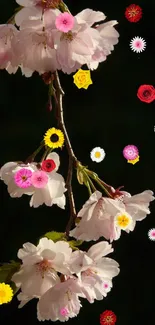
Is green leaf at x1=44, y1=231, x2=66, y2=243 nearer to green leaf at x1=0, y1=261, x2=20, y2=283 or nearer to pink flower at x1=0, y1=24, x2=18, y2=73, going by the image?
green leaf at x1=0, y1=261, x2=20, y2=283

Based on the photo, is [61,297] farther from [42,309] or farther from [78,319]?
[78,319]

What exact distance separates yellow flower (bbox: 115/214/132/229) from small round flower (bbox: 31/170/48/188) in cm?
14

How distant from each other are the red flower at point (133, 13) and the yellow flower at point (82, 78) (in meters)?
0.18

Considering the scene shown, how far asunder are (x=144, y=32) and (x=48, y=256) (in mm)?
649

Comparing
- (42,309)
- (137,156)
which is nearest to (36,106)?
(137,156)

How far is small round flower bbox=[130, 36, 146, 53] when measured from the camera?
52.6 inches

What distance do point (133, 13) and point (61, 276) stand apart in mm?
670

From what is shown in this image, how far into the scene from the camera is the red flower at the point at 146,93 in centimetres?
134

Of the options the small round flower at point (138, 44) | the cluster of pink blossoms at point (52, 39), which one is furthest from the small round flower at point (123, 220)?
the small round flower at point (138, 44)

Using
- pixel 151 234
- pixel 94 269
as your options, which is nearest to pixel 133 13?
pixel 151 234

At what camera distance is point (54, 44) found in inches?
36.2

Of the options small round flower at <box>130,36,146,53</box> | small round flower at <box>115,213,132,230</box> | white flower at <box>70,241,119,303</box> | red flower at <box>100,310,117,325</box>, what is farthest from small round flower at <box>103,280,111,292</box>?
small round flower at <box>130,36,146,53</box>

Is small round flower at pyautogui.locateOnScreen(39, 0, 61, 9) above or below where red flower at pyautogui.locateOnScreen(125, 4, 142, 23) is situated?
above

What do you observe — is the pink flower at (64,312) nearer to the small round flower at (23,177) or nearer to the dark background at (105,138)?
the small round flower at (23,177)
